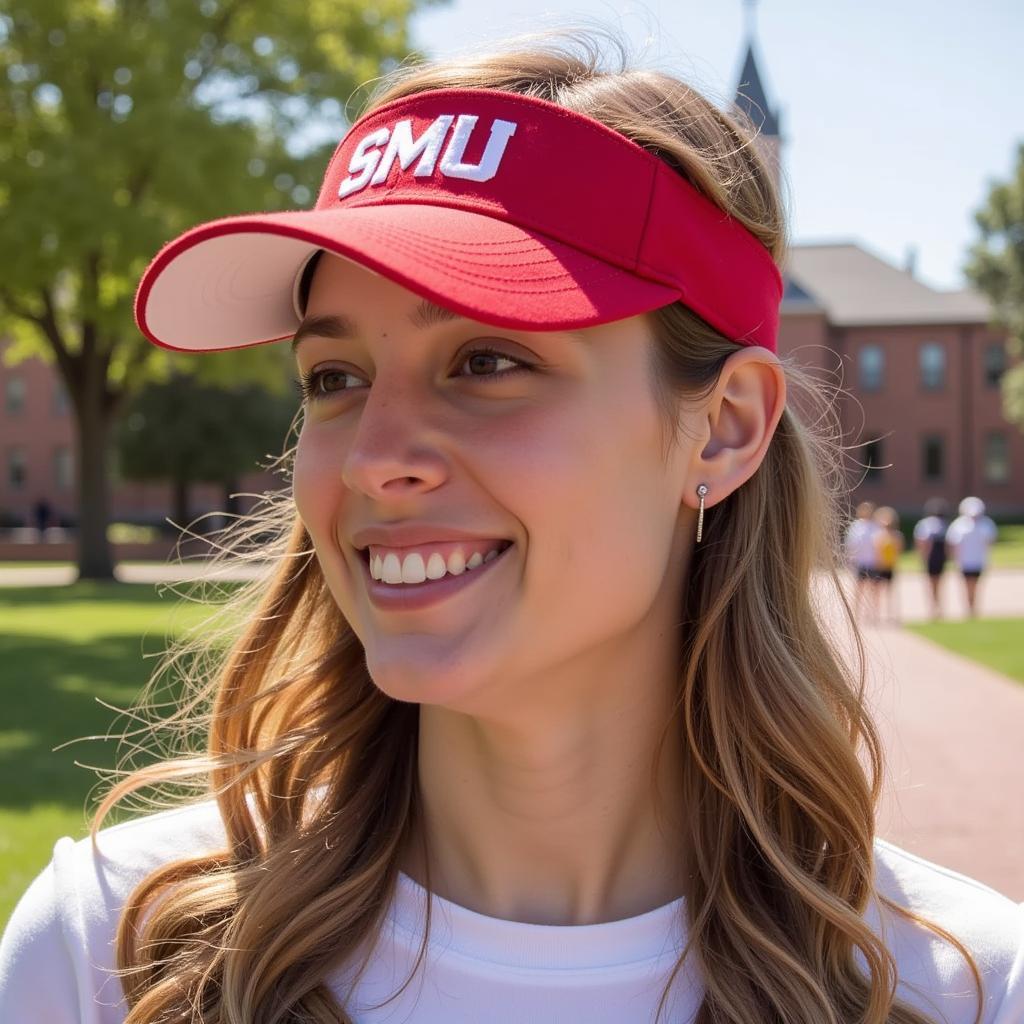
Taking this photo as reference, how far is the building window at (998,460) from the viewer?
5700 centimetres

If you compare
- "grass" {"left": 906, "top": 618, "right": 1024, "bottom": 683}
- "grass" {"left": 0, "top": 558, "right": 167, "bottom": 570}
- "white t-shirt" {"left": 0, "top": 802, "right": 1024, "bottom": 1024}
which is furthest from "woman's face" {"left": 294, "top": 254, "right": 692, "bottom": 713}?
"grass" {"left": 0, "top": 558, "right": 167, "bottom": 570}

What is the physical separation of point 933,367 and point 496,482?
5857 cm

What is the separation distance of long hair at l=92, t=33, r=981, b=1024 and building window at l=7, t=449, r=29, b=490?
2442 inches

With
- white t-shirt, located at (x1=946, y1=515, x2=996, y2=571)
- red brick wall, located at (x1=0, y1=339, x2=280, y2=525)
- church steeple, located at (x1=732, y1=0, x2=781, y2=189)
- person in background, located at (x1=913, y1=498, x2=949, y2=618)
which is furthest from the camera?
red brick wall, located at (x1=0, y1=339, x2=280, y2=525)

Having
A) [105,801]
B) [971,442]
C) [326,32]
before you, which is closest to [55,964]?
[105,801]

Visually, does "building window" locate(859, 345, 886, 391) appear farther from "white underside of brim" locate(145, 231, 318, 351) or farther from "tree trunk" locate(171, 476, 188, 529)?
"white underside of brim" locate(145, 231, 318, 351)

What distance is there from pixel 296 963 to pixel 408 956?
0.16 metres

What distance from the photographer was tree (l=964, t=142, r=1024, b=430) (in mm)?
51938

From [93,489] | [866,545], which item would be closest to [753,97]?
[866,545]

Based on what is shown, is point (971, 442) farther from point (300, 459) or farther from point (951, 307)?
point (300, 459)

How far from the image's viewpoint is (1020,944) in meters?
1.92

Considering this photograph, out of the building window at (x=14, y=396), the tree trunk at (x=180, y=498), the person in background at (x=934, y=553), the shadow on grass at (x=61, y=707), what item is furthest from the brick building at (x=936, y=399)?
the shadow on grass at (x=61, y=707)

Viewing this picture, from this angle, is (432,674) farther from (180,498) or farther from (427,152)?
(180,498)

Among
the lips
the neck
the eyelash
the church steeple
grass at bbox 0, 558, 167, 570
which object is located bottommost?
grass at bbox 0, 558, 167, 570
